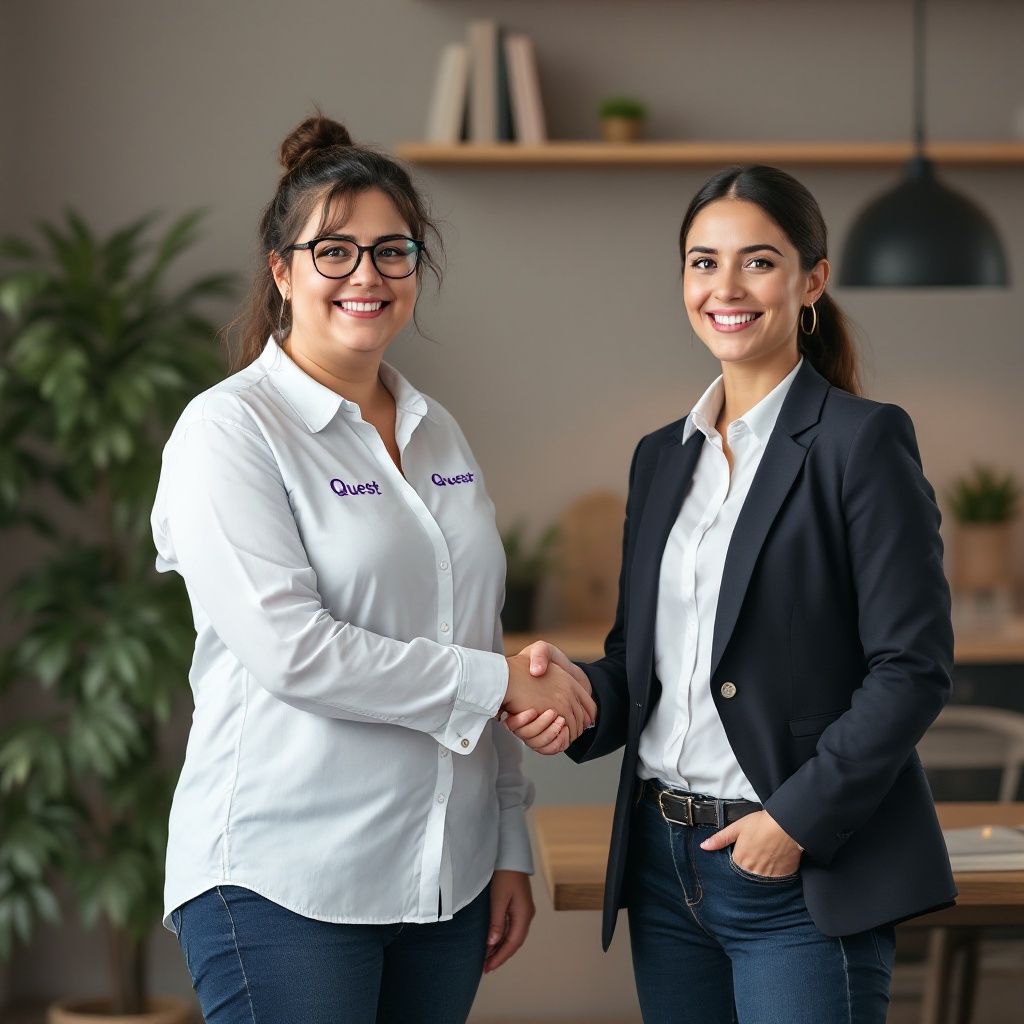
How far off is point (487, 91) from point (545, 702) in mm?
2648

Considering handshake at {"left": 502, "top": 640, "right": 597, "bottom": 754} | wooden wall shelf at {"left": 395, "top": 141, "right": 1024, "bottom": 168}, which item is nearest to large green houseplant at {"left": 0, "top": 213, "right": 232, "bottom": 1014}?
wooden wall shelf at {"left": 395, "top": 141, "right": 1024, "bottom": 168}

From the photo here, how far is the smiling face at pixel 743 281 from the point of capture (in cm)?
167

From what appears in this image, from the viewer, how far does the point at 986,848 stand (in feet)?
6.41

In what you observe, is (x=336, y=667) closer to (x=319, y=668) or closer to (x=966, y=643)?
(x=319, y=668)

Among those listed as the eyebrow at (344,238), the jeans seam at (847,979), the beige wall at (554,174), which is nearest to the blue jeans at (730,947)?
the jeans seam at (847,979)

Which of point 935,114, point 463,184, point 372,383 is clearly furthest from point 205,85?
point 372,383

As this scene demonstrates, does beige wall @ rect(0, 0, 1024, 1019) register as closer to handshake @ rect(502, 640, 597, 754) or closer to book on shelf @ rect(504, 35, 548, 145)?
book on shelf @ rect(504, 35, 548, 145)

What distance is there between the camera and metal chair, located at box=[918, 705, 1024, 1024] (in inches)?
99.0

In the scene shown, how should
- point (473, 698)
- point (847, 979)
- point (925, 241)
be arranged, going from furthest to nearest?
1. point (925, 241)
2. point (473, 698)
3. point (847, 979)

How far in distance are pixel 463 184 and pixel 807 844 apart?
2999mm

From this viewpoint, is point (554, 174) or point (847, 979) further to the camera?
point (554, 174)

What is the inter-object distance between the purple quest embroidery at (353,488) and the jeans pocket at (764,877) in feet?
2.13

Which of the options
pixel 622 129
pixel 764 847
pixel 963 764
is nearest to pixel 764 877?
pixel 764 847

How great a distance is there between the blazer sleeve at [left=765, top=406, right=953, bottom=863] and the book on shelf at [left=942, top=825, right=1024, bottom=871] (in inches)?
16.1
